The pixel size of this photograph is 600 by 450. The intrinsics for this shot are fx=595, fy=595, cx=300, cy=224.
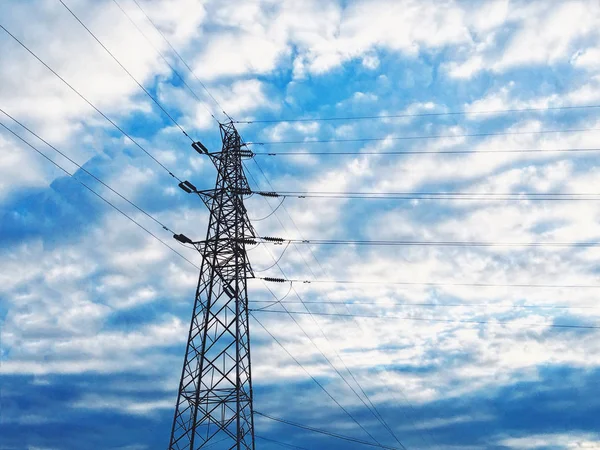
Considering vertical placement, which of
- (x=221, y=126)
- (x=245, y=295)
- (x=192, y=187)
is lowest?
(x=245, y=295)

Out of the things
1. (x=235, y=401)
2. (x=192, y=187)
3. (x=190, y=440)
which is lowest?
(x=190, y=440)

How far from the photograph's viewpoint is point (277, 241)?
3672cm

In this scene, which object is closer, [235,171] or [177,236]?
[177,236]

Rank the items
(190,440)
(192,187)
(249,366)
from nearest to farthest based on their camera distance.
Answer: (190,440)
(249,366)
(192,187)

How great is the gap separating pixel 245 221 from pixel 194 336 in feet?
24.2

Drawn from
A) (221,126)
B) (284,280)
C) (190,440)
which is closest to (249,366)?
(190,440)

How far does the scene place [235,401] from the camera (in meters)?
30.9

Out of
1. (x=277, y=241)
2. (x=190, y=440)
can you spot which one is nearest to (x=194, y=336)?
(x=190, y=440)

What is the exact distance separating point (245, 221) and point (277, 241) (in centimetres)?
255

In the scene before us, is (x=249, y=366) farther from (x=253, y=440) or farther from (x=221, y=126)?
(x=221, y=126)

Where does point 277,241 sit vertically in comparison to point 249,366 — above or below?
above

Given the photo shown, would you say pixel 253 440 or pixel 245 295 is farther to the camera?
pixel 245 295

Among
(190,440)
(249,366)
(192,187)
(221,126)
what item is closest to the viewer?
(190,440)

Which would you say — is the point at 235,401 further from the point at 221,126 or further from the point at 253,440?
the point at 221,126
